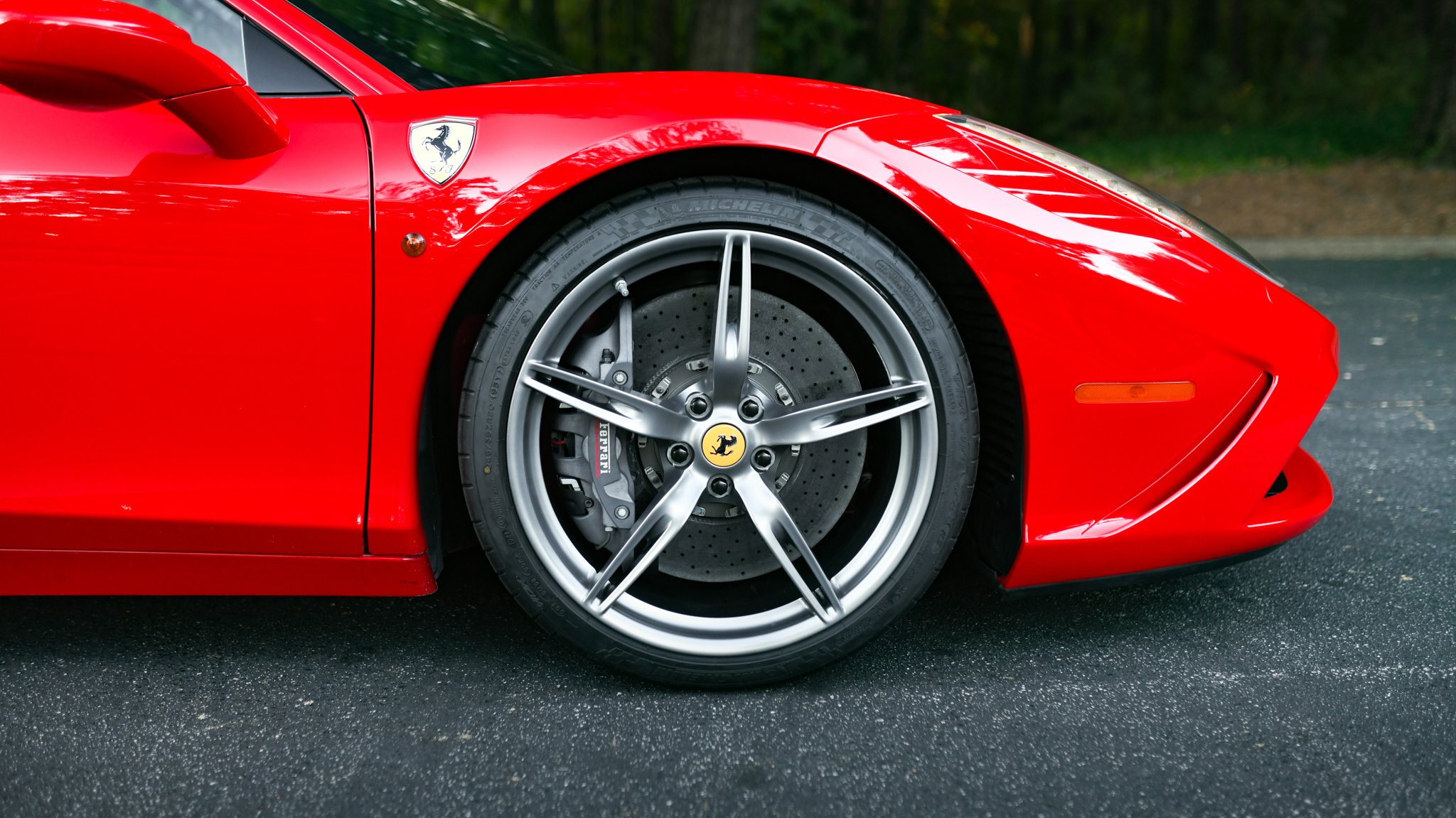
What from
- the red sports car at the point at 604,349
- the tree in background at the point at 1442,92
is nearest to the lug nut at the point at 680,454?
the red sports car at the point at 604,349

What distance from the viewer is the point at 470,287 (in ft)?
5.34

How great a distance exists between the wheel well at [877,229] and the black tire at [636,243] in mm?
64

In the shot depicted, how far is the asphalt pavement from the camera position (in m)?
1.43

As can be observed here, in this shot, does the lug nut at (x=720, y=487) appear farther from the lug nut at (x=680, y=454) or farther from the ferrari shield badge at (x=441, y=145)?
the ferrari shield badge at (x=441, y=145)

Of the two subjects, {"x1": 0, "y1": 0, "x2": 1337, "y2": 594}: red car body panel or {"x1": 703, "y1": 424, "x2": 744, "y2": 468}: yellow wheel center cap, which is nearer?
{"x1": 0, "y1": 0, "x2": 1337, "y2": 594}: red car body panel

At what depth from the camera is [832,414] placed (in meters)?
1.65

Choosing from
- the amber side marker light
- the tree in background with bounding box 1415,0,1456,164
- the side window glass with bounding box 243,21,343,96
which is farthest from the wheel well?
the tree in background with bounding box 1415,0,1456,164

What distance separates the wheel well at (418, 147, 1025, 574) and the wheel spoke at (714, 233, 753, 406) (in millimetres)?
153

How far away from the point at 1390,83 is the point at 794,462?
20456mm

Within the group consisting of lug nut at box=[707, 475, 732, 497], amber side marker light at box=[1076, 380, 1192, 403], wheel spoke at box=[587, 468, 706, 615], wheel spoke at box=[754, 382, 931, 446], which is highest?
amber side marker light at box=[1076, 380, 1192, 403]

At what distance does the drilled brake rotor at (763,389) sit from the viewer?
1.72 m

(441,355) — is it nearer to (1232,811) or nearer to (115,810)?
(115,810)

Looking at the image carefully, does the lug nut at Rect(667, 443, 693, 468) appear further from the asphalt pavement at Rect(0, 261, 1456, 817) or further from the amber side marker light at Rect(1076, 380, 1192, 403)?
the amber side marker light at Rect(1076, 380, 1192, 403)

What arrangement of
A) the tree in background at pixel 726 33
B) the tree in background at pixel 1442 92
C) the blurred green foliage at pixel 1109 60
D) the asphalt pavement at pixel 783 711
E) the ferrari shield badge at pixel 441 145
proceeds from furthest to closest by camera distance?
the blurred green foliage at pixel 1109 60
the tree in background at pixel 1442 92
the tree in background at pixel 726 33
the ferrari shield badge at pixel 441 145
the asphalt pavement at pixel 783 711
